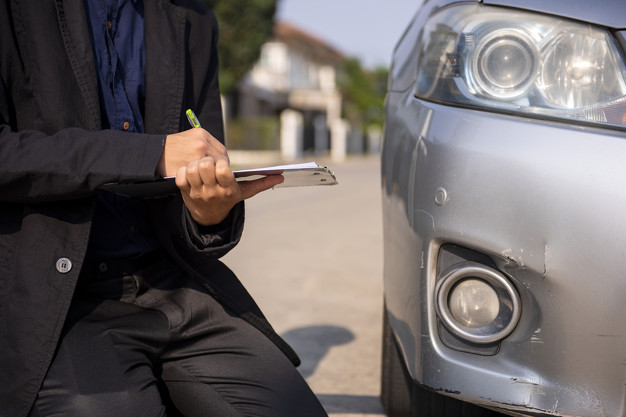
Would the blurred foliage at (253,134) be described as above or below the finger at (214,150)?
below

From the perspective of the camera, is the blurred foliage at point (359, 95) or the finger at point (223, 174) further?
the blurred foliage at point (359, 95)

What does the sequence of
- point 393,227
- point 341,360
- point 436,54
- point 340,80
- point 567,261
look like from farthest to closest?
1. point 340,80
2. point 341,360
3. point 393,227
4. point 436,54
5. point 567,261

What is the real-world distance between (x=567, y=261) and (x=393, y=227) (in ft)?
1.74

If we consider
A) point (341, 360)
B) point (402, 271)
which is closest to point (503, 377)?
point (402, 271)

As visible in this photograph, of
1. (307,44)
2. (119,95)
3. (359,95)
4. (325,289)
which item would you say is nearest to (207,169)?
(119,95)

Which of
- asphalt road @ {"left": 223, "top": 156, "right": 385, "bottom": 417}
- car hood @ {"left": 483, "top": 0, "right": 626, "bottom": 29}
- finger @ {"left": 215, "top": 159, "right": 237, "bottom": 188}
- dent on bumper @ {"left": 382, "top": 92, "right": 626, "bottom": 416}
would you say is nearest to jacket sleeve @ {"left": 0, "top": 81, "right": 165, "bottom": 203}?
finger @ {"left": 215, "top": 159, "right": 237, "bottom": 188}

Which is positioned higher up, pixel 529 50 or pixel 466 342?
pixel 529 50

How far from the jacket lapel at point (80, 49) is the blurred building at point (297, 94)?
26867 millimetres

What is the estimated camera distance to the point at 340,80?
151ft

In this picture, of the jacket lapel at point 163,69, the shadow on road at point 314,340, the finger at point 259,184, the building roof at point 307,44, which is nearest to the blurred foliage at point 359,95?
the building roof at point 307,44

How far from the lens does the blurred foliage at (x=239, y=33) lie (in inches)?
981

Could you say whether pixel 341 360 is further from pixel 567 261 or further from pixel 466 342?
pixel 567 261

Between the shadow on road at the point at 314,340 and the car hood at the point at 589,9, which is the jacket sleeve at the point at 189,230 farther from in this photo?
the shadow on road at the point at 314,340

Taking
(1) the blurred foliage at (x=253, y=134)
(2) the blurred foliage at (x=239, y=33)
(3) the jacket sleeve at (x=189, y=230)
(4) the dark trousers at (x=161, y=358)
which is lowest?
(1) the blurred foliage at (x=253, y=134)
